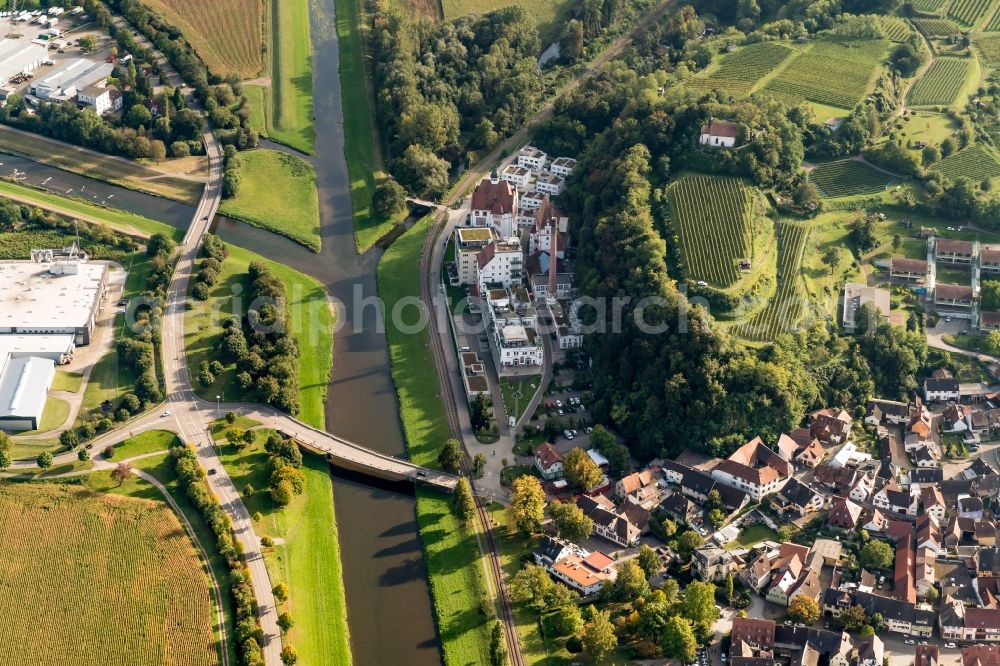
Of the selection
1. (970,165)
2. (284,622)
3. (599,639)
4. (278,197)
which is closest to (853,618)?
(599,639)

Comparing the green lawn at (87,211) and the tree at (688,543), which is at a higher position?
the green lawn at (87,211)

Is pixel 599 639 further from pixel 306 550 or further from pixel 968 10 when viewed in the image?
pixel 968 10

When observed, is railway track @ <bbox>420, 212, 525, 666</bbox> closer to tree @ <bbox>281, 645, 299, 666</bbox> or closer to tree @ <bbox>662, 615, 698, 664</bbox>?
tree @ <bbox>662, 615, 698, 664</bbox>

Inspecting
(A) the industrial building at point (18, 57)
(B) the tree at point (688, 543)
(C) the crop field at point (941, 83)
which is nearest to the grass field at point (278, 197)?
(A) the industrial building at point (18, 57)

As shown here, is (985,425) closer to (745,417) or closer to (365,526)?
(745,417)

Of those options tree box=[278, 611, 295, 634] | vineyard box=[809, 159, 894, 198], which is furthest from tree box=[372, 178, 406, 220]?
tree box=[278, 611, 295, 634]

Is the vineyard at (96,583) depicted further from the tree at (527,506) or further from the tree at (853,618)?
the tree at (853,618)

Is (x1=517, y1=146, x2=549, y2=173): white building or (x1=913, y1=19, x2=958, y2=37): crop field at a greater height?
(x1=913, y1=19, x2=958, y2=37): crop field
